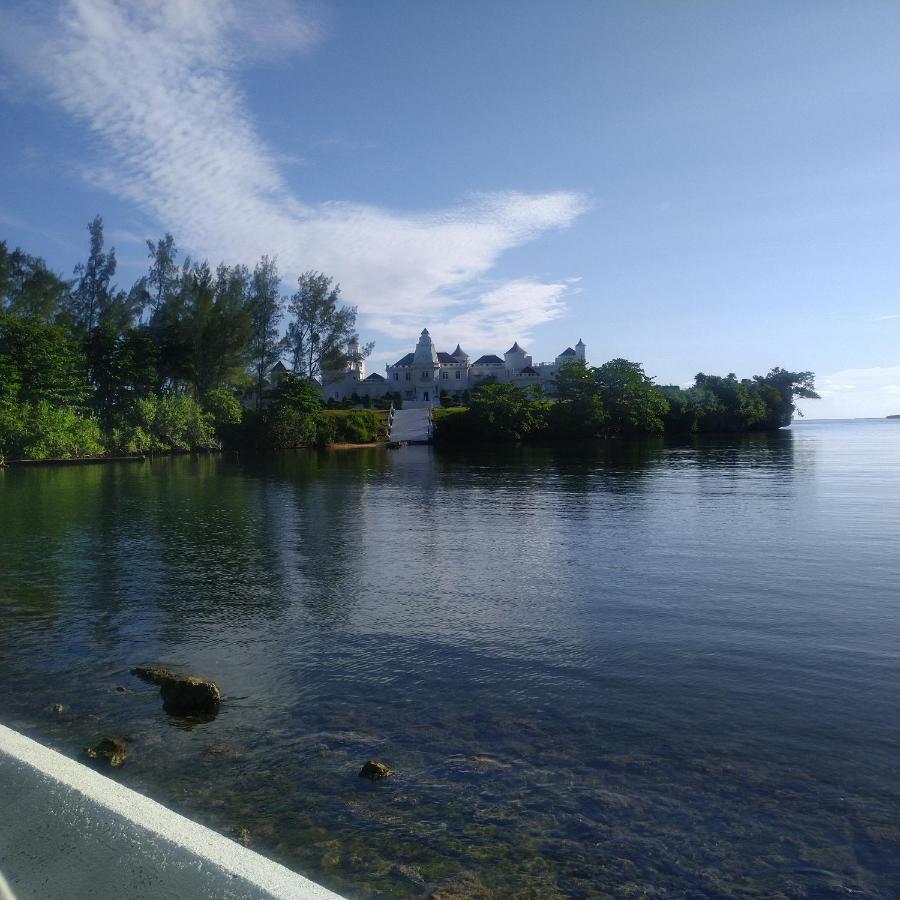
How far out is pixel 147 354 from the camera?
250 feet

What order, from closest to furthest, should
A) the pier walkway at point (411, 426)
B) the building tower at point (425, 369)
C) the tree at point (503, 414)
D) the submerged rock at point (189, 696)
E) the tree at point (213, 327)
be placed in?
the submerged rock at point (189, 696), the tree at point (213, 327), the tree at point (503, 414), the pier walkway at point (411, 426), the building tower at point (425, 369)

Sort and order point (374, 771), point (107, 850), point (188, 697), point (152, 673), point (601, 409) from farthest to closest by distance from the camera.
Answer: point (601, 409)
point (152, 673)
point (188, 697)
point (374, 771)
point (107, 850)

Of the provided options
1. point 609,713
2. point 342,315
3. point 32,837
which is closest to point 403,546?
point 609,713

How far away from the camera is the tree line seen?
206ft

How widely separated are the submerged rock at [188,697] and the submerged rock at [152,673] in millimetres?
698

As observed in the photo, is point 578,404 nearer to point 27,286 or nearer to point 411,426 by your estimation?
point 411,426

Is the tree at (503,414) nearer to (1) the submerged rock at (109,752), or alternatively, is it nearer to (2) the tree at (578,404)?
(2) the tree at (578,404)

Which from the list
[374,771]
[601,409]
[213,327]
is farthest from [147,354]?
[374,771]

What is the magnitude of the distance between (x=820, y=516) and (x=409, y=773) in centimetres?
2225

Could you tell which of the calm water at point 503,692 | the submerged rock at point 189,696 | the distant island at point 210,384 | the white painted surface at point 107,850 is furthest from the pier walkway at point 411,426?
the white painted surface at point 107,850

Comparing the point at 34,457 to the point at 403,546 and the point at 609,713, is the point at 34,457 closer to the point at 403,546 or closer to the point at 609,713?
the point at 403,546

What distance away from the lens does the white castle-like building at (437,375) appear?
Result: 456 feet

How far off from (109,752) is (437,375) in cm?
13642

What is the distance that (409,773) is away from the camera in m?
7.54
